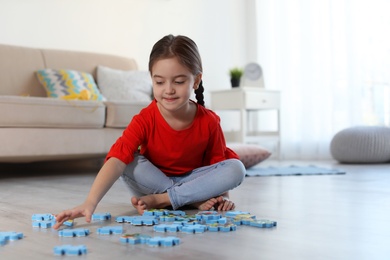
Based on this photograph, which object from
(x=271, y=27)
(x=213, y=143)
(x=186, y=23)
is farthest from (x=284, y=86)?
(x=213, y=143)

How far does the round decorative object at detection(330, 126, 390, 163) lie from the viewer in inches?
160

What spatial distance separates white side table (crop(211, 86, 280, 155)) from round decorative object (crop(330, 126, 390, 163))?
2.56 ft

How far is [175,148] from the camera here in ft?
5.53

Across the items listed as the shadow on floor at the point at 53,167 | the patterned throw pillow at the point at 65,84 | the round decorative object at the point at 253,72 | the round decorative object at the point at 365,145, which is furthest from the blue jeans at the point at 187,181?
the round decorative object at the point at 253,72

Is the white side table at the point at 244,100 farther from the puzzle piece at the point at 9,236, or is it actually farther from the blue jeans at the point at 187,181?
the puzzle piece at the point at 9,236

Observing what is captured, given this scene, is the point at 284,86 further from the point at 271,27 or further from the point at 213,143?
the point at 213,143

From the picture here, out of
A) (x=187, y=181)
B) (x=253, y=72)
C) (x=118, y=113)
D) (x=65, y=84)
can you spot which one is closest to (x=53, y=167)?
(x=65, y=84)

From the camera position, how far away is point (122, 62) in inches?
169

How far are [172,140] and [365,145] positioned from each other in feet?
9.04

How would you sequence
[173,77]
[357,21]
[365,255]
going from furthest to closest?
[357,21] < [173,77] < [365,255]

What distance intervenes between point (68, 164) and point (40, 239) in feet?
9.40

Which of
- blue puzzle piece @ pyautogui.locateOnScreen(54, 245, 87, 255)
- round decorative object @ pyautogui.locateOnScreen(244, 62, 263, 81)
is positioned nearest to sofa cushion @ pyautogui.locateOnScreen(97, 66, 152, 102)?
round decorative object @ pyautogui.locateOnScreen(244, 62, 263, 81)

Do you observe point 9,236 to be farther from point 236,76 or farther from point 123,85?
point 236,76

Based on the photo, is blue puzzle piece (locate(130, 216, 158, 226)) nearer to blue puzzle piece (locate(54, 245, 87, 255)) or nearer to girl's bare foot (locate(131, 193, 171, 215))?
girl's bare foot (locate(131, 193, 171, 215))
